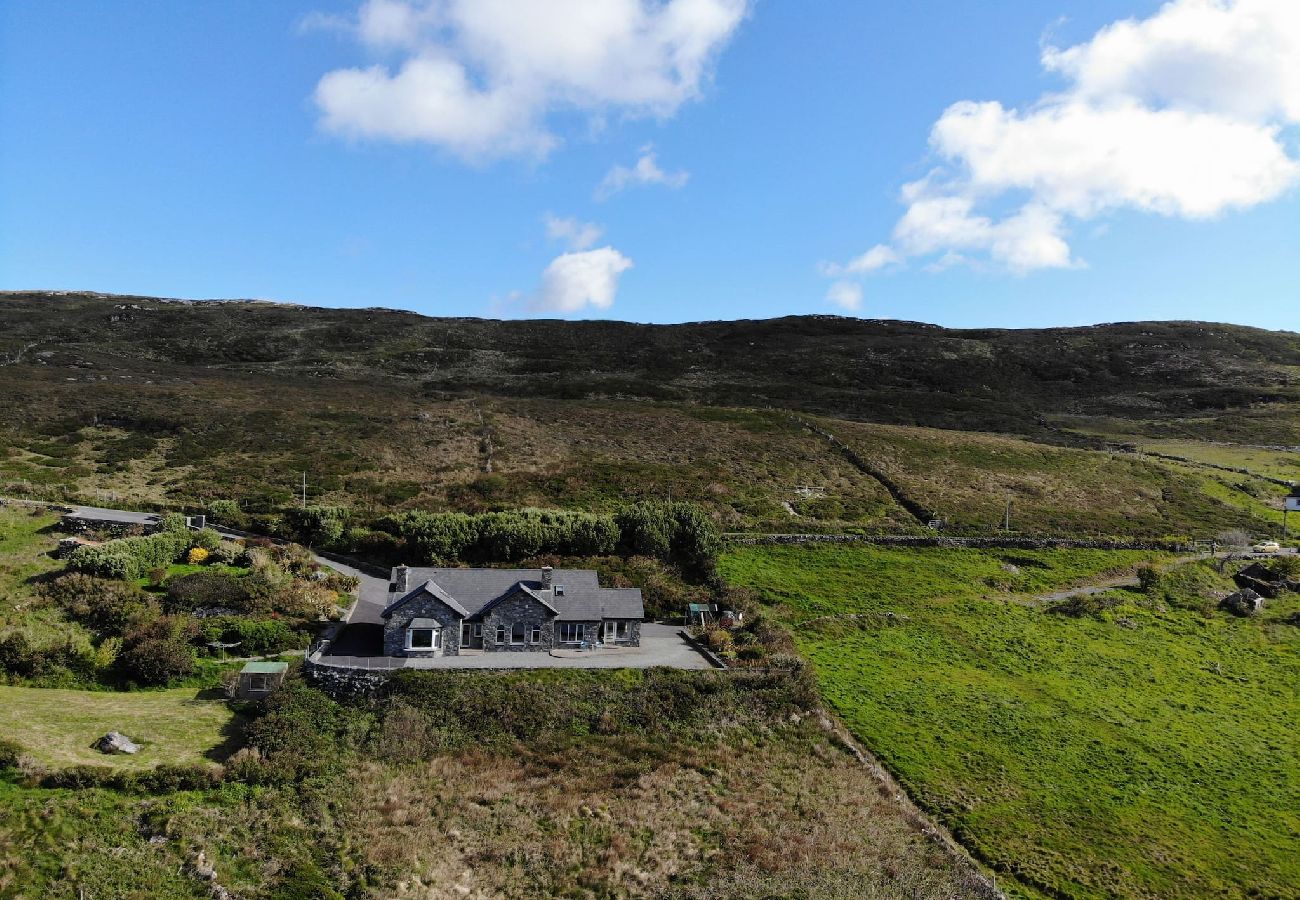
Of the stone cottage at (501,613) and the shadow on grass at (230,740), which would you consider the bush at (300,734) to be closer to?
the shadow on grass at (230,740)

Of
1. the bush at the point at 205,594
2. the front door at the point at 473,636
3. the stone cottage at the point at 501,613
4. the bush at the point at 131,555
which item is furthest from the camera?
the bush at the point at 131,555

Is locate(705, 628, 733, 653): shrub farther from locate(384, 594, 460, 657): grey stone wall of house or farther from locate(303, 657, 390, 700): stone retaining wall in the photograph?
locate(303, 657, 390, 700): stone retaining wall

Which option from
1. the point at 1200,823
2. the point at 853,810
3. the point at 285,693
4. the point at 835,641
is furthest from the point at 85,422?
the point at 1200,823

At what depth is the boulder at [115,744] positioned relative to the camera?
26312 millimetres

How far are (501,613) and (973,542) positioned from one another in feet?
126

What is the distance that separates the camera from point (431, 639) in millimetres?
34500

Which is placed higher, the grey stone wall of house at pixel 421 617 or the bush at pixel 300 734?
the grey stone wall of house at pixel 421 617

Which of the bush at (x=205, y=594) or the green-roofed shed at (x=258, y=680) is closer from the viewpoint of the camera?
the green-roofed shed at (x=258, y=680)

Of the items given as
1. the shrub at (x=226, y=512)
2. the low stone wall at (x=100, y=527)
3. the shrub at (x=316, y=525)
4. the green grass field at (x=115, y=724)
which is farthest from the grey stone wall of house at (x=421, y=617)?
the shrub at (x=226, y=512)

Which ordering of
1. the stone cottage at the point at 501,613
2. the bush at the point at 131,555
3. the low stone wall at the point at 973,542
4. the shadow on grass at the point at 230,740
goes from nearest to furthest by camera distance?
the shadow on grass at the point at 230,740 → the stone cottage at the point at 501,613 → the bush at the point at 131,555 → the low stone wall at the point at 973,542

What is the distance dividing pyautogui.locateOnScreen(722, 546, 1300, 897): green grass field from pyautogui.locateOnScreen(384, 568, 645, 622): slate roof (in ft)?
32.9

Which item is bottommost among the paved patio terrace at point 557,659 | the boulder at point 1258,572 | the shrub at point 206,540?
the paved patio terrace at point 557,659

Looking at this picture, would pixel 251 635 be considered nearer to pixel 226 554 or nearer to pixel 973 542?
pixel 226 554

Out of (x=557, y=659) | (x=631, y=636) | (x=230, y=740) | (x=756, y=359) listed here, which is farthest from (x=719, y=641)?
(x=756, y=359)
